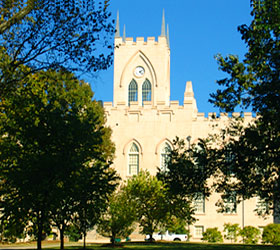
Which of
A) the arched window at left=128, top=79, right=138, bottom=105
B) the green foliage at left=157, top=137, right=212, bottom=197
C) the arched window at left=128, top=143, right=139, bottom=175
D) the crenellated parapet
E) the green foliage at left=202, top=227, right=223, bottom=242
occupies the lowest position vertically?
the green foliage at left=202, top=227, right=223, bottom=242

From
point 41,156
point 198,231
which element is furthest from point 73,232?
point 198,231

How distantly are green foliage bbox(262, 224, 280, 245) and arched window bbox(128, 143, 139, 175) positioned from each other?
14222mm

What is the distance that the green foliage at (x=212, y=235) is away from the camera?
1719 inches

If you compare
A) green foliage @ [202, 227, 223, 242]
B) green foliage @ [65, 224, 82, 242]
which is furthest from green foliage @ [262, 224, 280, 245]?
green foliage @ [65, 224, 82, 242]

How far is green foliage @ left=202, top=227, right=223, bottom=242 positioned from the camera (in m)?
43.7

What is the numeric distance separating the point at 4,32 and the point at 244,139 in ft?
31.2

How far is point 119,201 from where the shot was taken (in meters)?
34.9

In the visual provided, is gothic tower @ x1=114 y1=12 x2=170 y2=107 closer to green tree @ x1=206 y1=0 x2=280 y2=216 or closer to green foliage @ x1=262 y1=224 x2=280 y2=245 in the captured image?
green foliage @ x1=262 y1=224 x2=280 y2=245

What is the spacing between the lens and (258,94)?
60.4 ft

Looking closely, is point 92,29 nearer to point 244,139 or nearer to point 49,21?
point 49,21

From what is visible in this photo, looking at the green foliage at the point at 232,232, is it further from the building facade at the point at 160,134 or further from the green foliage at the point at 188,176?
the green foliage at the point at 188,176

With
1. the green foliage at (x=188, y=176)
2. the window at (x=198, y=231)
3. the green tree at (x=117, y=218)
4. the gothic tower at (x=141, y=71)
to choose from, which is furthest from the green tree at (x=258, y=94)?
the gothic tower at (x=141, y=71)

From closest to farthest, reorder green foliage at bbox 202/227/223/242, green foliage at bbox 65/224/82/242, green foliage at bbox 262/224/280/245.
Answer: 1. green foliage at bbox 65/224/82/242
2. green foliage at bbox 262/224/280/245
3. green foliage at bbox 202/227/223/242

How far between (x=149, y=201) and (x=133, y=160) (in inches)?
595
